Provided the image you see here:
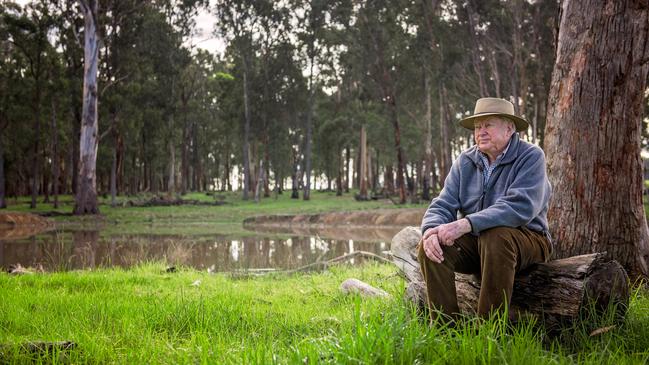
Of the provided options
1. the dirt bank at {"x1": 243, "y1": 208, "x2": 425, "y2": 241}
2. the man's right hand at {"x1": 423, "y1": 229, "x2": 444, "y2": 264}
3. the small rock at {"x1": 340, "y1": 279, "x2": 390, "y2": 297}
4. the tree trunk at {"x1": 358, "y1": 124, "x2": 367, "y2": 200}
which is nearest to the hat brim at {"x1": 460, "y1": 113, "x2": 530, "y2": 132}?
the man's right hand at {"x1": 423, "y1": 229, "x2": 444, "y2": 264}

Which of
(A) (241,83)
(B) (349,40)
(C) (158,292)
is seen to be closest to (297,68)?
(A) (241,83)

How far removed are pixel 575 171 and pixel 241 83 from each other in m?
36.6

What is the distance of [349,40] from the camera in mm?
31156

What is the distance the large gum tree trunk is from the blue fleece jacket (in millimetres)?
1196

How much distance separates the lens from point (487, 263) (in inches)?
129

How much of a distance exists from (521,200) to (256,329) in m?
2.06

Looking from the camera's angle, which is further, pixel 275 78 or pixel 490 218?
pixel 275 78

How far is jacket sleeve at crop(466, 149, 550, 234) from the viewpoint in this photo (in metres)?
3.42

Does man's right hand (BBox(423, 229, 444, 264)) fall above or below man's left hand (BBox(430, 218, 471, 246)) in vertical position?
below

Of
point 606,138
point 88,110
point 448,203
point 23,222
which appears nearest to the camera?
point 448,203

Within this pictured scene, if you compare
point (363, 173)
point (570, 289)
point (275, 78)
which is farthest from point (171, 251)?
point (275, 78)

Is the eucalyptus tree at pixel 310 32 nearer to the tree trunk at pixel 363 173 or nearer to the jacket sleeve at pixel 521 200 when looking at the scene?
the tree trunk at pixel 363 173

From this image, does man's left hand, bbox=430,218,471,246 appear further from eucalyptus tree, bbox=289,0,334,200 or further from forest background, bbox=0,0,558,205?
eucalyptus tree, bbox=289,0,334,200

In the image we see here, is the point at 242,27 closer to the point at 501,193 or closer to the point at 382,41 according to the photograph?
the point at 382,41
